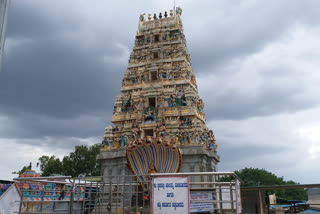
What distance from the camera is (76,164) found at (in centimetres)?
4659

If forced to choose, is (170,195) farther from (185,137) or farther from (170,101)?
(170,101)

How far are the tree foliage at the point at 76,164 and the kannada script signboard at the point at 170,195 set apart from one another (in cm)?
4018

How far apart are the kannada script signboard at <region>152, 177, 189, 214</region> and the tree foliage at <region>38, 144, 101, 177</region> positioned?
132 feet

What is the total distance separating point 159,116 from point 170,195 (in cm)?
1914

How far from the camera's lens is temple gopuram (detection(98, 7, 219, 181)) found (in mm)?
23011

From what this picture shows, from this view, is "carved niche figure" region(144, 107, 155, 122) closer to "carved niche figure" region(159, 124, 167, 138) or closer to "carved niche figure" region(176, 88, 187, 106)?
"carved niche figure" region(159, 124, 167, 138)

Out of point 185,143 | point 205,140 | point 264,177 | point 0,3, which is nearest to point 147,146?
point 185,143

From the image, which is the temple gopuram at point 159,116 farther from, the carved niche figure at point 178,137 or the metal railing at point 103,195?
the metal railing at point 103,195

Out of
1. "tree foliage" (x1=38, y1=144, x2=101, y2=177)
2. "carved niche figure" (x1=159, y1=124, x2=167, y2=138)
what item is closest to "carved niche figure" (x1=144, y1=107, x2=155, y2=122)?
"carved niche figure" (x1=159, y1=124, x2=167, y2=138)

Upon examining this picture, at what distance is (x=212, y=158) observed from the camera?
86.6 feet

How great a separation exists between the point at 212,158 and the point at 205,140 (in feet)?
6.44

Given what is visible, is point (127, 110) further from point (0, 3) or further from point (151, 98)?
point (0, 3)

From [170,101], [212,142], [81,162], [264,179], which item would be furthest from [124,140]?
[264,179]

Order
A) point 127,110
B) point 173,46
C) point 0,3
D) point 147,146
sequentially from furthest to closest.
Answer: point 173,46, point 127,110, point 147,146, point 0,3
